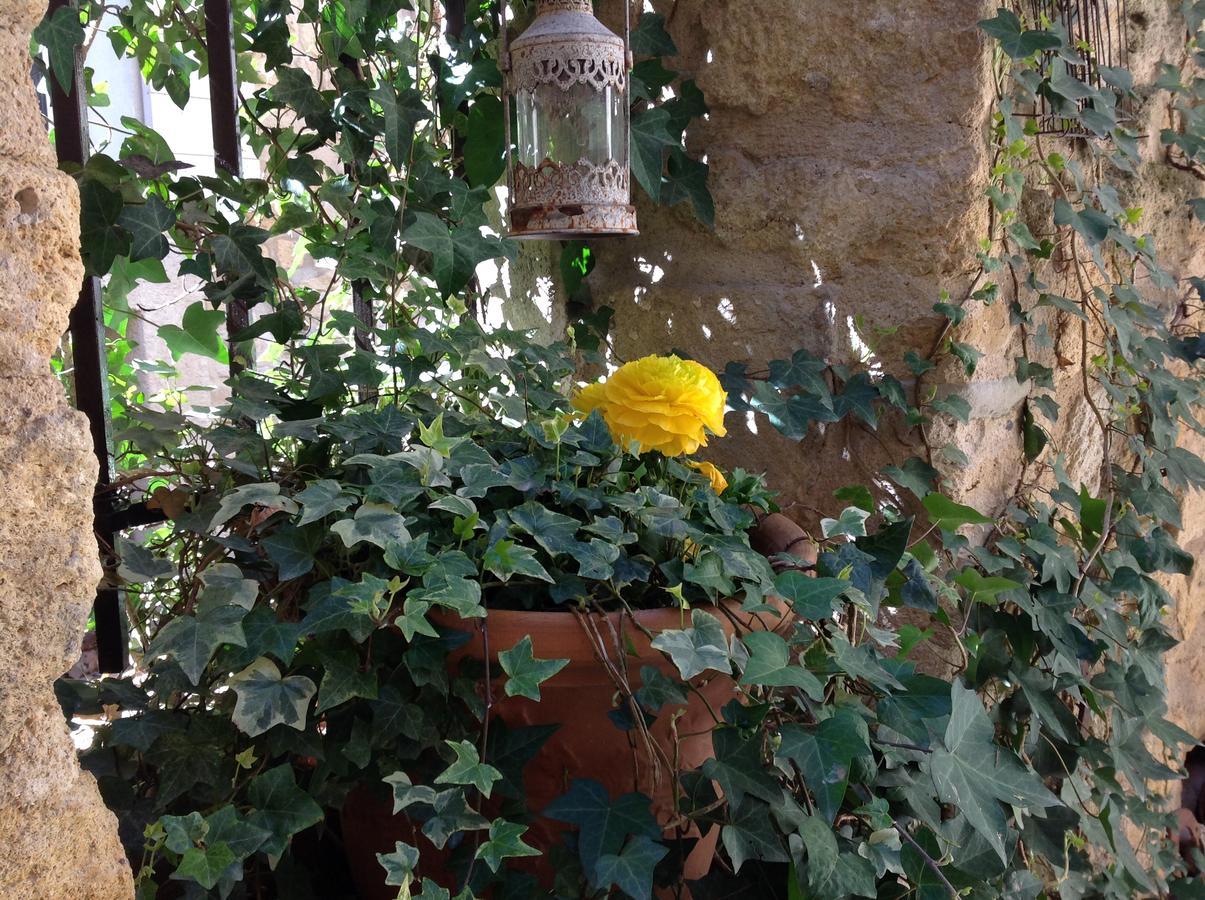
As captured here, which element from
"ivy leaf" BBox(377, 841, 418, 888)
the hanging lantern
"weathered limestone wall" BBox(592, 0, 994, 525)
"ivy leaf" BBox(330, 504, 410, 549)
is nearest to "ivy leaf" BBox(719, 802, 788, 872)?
"ivy leaf" BBox(377, 841, 418, 888)

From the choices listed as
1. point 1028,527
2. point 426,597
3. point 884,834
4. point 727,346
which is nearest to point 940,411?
point 1028,527

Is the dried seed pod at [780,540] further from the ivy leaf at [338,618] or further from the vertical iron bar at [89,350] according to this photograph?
the vertical iron bar at [89,350]

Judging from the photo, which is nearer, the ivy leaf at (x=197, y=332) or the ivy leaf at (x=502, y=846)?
the ivy leaf at (x=502, y=846)

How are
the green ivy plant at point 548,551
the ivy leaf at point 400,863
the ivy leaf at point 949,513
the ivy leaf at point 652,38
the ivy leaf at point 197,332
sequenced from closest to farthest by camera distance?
the ivy leaf at point 400,863 → the green ivy plant at point 548,551 → the ivy leaf at point 949,513 → the ivy leaf at point 197,332 → the ivy leaf at point 652,38

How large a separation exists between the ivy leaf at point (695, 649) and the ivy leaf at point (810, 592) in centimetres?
8

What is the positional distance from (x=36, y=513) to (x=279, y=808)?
0.38m

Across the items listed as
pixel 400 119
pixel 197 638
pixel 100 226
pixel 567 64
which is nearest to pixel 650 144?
pixel 567 64

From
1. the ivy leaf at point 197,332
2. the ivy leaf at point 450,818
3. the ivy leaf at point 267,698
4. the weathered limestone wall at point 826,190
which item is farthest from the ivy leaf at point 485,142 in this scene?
the ivy leaf at point 450,818

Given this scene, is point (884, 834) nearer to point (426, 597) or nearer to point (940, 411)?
point (426, 597)

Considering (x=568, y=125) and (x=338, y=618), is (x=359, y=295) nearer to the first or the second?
(x=568, y=125)

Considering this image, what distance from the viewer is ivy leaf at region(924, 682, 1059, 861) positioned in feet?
2.94

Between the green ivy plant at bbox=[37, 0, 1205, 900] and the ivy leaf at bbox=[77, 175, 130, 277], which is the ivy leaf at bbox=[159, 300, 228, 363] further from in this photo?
the ivy leaf at bbox=[77, 175, 130, 277]

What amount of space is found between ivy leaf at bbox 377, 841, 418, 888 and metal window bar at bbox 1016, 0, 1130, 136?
1351mm

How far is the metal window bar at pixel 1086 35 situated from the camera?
157cm
